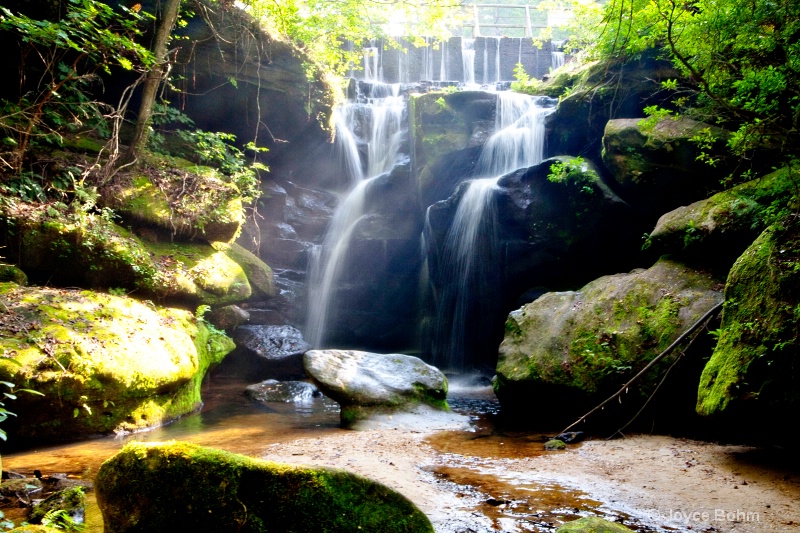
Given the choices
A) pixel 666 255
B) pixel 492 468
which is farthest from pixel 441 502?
pixel 666 255

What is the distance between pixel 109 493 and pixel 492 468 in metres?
3.32

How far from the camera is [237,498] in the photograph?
8.52ft

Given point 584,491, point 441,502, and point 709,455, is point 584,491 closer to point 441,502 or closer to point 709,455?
point 441,502

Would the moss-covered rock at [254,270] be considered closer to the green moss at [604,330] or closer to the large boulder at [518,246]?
the large boulder at [518,246]

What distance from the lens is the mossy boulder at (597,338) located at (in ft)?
20.4

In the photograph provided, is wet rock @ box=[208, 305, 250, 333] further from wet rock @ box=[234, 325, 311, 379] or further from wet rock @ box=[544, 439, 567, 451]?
wet rock @ box=[544, 439, 567, 451]

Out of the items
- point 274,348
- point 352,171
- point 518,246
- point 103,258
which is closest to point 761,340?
point 518,246

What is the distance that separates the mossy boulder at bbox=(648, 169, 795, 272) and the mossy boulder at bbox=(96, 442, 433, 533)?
220 inches

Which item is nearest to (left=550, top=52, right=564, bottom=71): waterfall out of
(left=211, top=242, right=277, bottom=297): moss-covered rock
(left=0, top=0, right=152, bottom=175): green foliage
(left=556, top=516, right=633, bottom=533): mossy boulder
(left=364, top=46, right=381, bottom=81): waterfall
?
(left=364, top=46, right=381, bottom=81): waterfall

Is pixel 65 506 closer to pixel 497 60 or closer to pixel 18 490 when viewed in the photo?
pixel 18 490

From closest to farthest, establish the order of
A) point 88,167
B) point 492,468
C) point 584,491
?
point 584,491 → point 492,468 → point 88,167

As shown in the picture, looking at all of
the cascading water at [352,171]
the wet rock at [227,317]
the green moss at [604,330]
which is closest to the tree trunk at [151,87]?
the wet rock at [227,317]

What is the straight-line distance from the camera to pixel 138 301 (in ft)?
24.8

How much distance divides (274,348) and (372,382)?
15.4 feet
